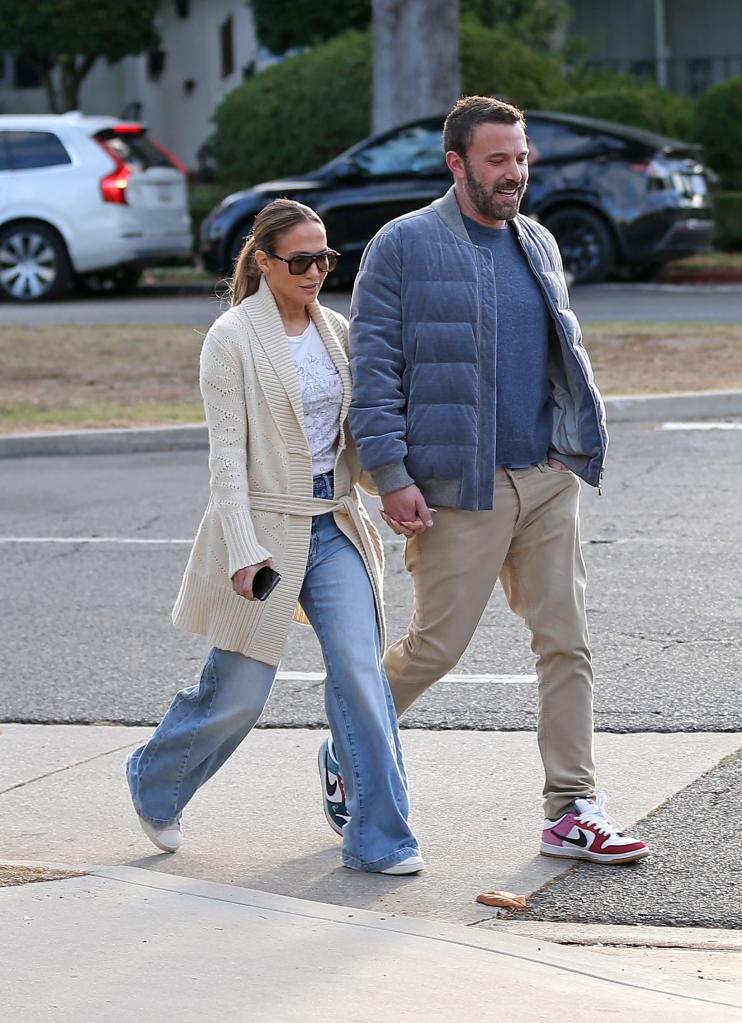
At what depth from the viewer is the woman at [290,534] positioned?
4.54 meters

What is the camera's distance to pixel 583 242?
19.2 metres

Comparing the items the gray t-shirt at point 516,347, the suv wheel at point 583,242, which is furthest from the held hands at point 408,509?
the suv wheel at point 583,242

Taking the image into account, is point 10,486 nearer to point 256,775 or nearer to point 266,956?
point 256,775

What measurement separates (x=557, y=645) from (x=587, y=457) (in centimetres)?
49

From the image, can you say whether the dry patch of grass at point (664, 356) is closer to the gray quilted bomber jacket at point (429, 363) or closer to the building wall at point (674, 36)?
the gray quilted bomber jacket at point (429, 363)

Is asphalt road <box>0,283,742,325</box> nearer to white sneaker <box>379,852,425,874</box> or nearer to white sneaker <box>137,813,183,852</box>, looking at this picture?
white sneaker <box>137,813,183,852</box>

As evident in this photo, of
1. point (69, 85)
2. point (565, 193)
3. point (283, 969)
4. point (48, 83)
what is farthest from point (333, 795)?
point (48, 83)

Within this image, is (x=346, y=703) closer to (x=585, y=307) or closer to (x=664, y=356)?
(x=664, y=356)

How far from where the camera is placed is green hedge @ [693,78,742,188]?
2350 centimetres

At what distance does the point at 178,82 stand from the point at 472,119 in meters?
38.1

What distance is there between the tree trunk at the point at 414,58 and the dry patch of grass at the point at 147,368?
5.78 m

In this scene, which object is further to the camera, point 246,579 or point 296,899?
point 246,579

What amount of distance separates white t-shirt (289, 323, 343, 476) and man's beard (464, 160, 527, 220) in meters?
0.54

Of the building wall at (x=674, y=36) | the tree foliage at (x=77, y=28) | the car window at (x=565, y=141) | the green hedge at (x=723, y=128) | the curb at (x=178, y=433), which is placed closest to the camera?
the curb at (x=178, y=433)
